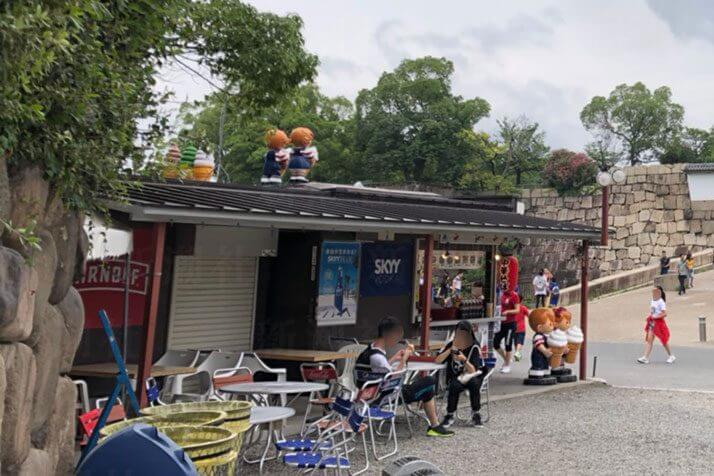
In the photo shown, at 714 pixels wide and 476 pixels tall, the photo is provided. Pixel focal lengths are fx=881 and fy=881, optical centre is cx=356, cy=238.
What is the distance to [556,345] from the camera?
14.1 m

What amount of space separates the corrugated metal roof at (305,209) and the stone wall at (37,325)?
114cm

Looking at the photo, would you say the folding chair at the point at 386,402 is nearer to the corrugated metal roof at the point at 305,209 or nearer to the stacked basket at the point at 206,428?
the corrugated metal roof at the point at 305,209

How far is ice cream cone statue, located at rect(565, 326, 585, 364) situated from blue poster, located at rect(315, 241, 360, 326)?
3.88 metres

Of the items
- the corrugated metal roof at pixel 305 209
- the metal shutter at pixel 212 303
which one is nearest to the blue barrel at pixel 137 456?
the corrugated metal roof at pixel 305 209

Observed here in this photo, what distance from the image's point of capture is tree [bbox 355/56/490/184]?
4819 cm

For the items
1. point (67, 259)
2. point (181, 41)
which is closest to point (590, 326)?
point (181, 41)

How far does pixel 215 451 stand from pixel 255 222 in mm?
4143

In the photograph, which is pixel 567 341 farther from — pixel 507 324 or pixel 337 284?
pixel 337 284

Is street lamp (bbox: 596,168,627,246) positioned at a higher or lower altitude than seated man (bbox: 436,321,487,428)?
higher

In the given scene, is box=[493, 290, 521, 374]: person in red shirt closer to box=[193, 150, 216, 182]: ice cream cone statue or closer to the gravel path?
the gravel path

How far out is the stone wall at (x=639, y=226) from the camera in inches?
1604

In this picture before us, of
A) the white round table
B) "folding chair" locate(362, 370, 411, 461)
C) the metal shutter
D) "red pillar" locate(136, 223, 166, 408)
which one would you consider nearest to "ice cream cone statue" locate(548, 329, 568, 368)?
the metal shutter

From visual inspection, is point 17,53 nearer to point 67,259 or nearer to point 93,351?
point 67,259

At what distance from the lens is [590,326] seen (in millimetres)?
25547
